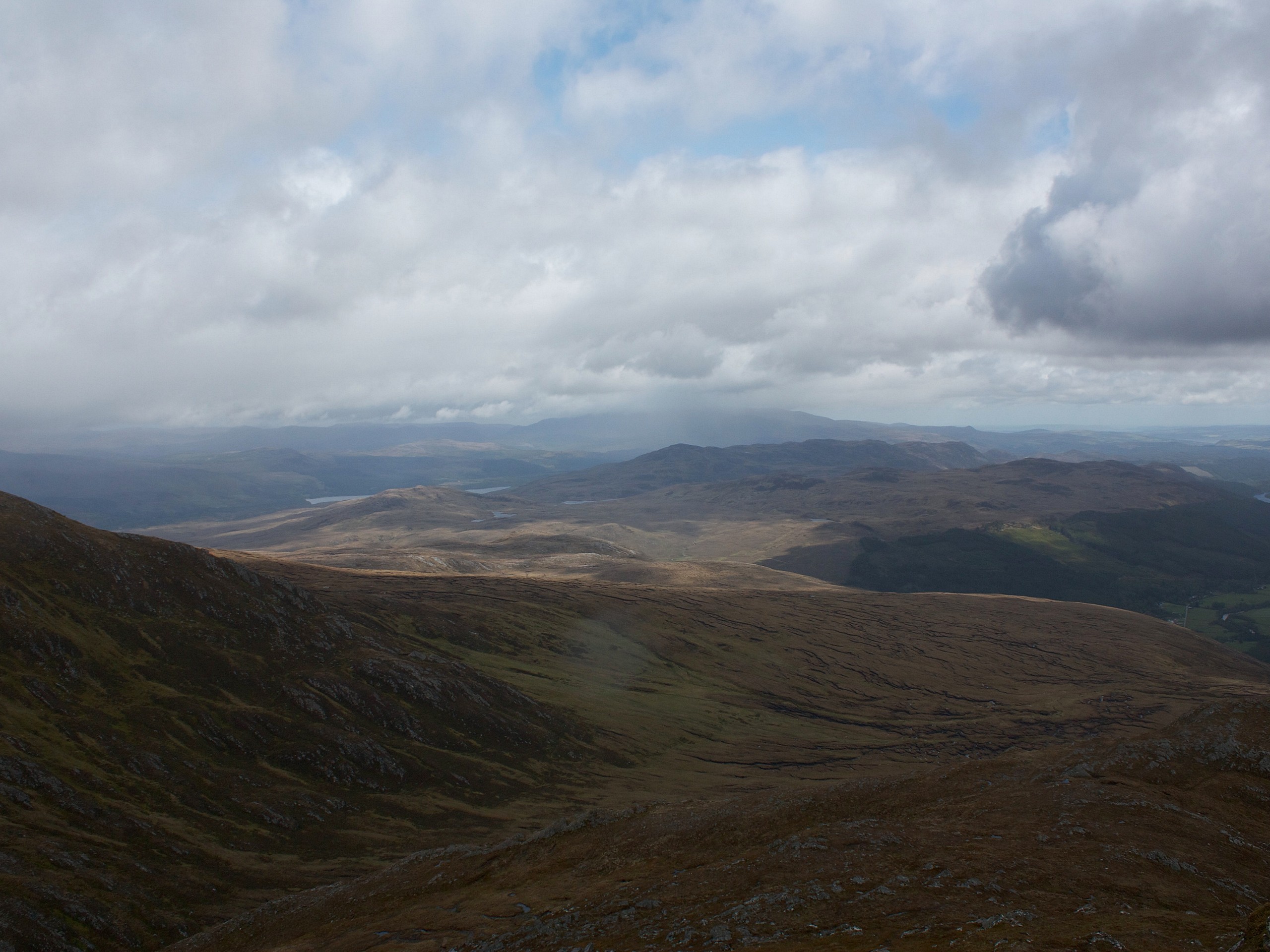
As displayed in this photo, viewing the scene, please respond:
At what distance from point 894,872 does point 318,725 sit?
262 feet

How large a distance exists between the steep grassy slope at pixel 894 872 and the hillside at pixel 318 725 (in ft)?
48.7

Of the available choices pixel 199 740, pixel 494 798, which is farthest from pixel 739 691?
pixel 199 740

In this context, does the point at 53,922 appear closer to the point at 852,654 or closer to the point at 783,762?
the point at 783,762

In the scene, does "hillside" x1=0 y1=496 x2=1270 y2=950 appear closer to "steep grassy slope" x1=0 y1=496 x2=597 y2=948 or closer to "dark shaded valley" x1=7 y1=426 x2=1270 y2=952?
"steep grassy slope" x1=0 y1=496 x2=597 y2=948

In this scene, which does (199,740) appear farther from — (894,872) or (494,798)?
(894,872)

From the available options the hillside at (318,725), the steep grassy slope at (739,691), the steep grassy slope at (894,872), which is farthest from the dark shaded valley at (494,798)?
the steep grassy slope at (739,691)

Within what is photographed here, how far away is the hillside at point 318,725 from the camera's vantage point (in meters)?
59.8

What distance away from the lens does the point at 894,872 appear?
3822cm

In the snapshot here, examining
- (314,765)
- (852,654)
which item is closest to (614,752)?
(314,765)

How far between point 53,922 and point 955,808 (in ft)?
219

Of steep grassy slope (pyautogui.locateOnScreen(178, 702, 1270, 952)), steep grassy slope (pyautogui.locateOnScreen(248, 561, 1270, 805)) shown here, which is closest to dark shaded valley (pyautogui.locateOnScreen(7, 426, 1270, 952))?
steep grassy slope (pyautogui.locateOnScreen(178, 702, 1270, 952))

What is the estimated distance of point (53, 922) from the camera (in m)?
46.4

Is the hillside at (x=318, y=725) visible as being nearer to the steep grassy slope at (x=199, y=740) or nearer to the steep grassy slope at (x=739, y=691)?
the steep grassy slope at (x=199, y=740)

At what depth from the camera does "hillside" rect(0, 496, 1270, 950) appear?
59.8 m
